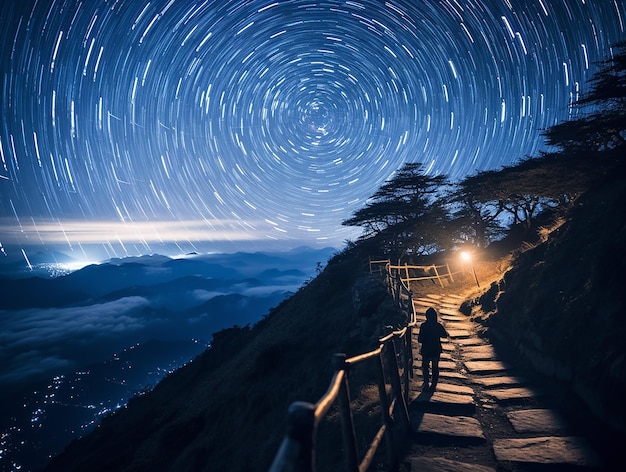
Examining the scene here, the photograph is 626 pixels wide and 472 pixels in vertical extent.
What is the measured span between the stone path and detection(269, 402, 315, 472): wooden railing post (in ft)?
12.5

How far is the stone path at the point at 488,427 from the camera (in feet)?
15.5

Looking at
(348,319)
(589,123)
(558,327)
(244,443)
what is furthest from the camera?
(589,123)

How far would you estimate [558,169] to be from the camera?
23031 millimetres

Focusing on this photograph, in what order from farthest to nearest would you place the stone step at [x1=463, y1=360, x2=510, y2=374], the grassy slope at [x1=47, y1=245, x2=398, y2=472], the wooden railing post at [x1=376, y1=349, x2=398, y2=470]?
the grassy slope at [x1=47, y1=245, x2=398, y2=472]
the stone step at [x1=463, y1=360, x2=510, y2=374]
the wooden railing post at [x1=376, y1=349, x2=398, y2=470]

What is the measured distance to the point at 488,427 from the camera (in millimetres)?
5797

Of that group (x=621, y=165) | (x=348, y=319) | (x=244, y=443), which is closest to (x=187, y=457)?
→ (x=244, y=443)

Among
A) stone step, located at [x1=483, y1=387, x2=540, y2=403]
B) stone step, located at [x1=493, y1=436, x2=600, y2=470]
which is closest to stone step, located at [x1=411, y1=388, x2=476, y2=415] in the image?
stone step, located at [x1=483, y1=387, x2=540, y2=403]

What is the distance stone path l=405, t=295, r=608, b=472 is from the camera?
4.71m

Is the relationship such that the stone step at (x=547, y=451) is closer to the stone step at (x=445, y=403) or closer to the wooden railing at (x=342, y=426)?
the stone step at (x=445, y=403)

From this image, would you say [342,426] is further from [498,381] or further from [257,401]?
[257,401]

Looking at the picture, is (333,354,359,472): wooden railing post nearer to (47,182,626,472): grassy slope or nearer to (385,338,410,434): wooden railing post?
(385,338,410,434): wooden railing post

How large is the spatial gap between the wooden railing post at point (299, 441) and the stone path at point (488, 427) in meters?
3.82

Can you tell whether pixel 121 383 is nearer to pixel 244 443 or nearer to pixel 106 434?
pixel 106 434

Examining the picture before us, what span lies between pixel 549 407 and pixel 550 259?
20.1 ft
